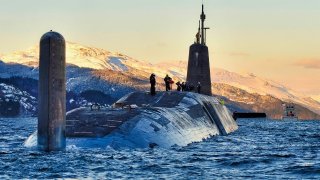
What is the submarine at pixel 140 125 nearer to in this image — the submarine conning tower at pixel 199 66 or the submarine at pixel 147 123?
the submarine at pixel 147 123

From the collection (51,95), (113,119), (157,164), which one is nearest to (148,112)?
(113,119)

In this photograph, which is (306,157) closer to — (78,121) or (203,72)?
(78,121)

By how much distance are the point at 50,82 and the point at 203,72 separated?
35193mm

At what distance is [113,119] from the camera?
3353 cm

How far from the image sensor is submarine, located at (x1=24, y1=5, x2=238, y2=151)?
26.9 m

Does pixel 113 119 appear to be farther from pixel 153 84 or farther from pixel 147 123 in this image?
pixel 153 84

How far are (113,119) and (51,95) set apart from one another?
23.3ft

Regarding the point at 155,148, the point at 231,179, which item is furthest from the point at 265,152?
the point at 231,179

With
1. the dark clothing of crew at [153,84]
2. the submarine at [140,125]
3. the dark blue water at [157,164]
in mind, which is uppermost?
the dark clothing of crew at [153,84]

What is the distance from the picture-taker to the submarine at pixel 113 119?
88.3ft

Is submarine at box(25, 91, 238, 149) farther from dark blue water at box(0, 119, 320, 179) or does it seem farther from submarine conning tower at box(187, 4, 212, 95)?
submarine conning tower at box(187, 4, 212, 95)

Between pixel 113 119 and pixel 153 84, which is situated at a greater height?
pixel 153 84

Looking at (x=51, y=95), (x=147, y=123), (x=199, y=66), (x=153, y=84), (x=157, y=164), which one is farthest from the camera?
(x=199, y=66)

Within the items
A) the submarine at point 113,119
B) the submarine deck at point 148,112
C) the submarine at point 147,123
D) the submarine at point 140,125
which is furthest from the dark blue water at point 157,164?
the submarine deck at point 148,112
